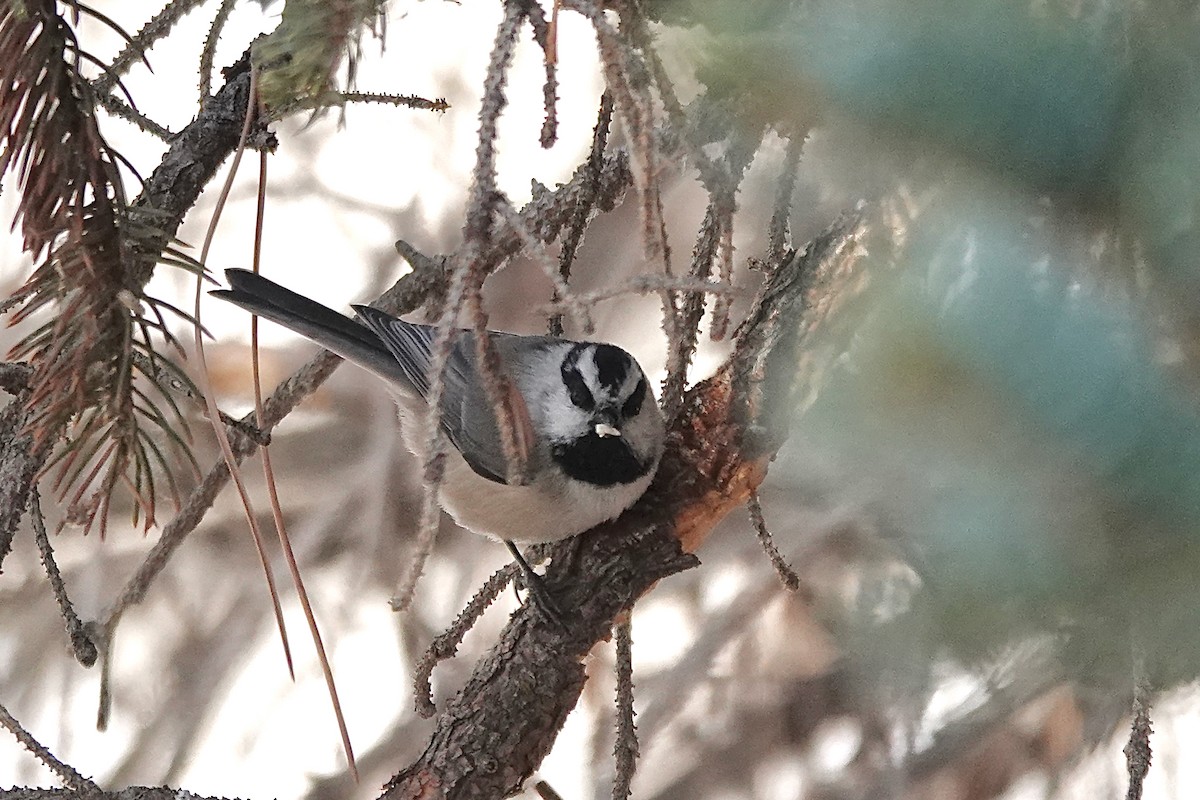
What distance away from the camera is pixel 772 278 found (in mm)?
829

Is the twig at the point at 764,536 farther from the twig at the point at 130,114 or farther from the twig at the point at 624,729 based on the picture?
the twig at the point at 130,114

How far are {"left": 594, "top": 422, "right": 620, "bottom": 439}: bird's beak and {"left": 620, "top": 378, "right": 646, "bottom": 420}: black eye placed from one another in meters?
0.02

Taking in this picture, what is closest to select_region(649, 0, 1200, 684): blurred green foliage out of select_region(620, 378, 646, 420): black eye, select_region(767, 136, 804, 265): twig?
select_region(767, 136, 804, 265): twig

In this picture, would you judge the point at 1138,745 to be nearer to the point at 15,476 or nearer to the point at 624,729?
the point at 624,729

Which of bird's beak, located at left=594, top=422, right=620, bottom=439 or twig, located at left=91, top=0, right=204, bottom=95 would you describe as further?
bird's beak, located at left=594, top=422, right=620, bottom=439

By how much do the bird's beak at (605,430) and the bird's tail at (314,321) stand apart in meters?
0.24

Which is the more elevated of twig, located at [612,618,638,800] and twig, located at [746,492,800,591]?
twig, located at [746,492,800,591]

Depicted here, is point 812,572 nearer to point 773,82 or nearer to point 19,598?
point 773,82

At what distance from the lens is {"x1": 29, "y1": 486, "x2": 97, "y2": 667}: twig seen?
0.83 metres

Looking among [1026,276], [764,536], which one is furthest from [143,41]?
[1026,276]

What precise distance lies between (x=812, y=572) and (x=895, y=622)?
1.02 m

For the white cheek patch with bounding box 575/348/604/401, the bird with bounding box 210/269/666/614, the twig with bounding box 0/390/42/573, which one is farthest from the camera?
the white cheek patch with bounding box 575/348/604/401

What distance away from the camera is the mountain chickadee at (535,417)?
3.33ft

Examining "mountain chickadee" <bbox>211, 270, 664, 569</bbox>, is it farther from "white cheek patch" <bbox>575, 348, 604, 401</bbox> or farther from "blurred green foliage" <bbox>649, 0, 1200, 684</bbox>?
"blurred green foliage" <bbox>649, 0, 1200, 684</bbox>
